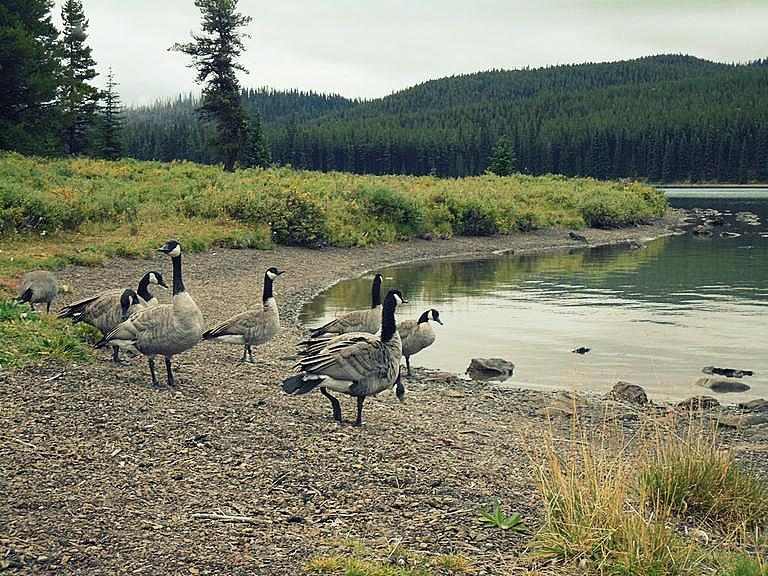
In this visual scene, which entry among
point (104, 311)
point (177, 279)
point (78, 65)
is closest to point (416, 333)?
point (177, 279)

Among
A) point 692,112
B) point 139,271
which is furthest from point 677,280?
point 692,112

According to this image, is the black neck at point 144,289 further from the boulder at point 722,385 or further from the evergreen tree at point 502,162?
the evergreen tree at point 502,162

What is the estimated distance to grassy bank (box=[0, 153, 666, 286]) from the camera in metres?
27.6

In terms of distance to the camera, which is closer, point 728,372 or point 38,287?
point 38,287

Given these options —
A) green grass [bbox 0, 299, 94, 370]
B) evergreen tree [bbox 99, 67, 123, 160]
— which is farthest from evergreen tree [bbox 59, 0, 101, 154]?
green grass [bbox 0, 299, 94, 370]

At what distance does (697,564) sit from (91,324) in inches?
435

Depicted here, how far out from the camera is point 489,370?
17125 millimetres

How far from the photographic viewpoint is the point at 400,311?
25547 mm

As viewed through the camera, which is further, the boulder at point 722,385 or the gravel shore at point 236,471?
the boulder at point 722,385

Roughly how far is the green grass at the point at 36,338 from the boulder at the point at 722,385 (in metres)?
12.0

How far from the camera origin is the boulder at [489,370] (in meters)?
16.9

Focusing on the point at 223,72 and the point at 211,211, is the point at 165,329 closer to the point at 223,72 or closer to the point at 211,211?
the point at 211,211

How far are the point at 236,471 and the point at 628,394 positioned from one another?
8.83 meters

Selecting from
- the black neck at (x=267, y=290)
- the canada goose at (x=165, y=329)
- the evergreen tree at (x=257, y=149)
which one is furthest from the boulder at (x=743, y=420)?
the evergreen tree at (x=257, y=149)
